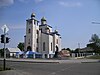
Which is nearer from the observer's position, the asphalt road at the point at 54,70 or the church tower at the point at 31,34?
the asphalt road at the point at 54,70

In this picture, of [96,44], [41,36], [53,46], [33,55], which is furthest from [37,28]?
[96,44]

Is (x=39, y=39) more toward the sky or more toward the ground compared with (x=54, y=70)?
more toward the sky

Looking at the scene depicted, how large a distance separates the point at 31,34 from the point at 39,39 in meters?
5.16

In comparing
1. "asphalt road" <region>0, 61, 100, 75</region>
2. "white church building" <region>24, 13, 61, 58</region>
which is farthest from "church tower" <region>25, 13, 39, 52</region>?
"asphalt road" <region>0, 61, 100, 75</region>

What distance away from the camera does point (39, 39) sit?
100125 mm

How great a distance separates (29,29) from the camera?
98188mm

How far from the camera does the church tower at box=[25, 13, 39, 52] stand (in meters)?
95.5

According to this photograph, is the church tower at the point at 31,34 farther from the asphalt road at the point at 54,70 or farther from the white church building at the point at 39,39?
the asphalt road at the point at 54,70

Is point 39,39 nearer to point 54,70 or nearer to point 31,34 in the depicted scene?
point 31,34

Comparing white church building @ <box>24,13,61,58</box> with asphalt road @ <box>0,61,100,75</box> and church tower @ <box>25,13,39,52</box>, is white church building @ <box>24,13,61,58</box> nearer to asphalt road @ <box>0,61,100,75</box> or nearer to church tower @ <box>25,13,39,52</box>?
church tower @ <box>25,13,39,52</box>

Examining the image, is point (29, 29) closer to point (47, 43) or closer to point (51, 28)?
point (47, 43)

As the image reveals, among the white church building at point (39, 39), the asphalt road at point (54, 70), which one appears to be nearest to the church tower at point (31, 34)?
the white church building at point (39, 39)

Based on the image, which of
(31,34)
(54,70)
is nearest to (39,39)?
(31,34)

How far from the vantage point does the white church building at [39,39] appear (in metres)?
95.9
